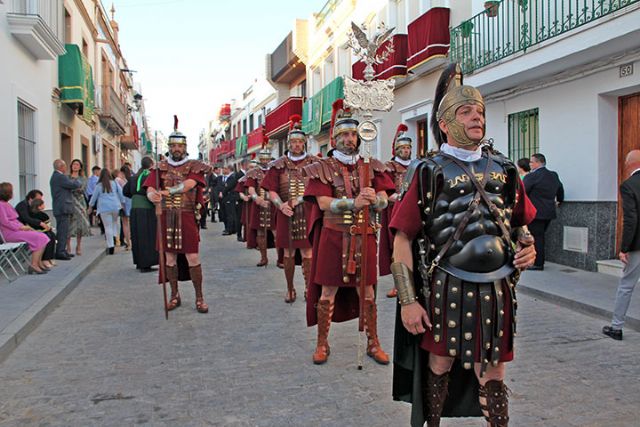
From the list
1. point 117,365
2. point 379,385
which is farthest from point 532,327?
point 117,365

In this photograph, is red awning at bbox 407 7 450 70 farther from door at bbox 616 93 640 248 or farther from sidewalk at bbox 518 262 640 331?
sidewalk at bbox 518 262 640 331

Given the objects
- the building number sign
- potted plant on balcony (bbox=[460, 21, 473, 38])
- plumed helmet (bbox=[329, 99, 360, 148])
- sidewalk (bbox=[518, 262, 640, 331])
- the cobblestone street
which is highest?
potted plant on balcony (bbox=[460, 21, 473, 38])

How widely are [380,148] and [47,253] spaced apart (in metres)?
10.1

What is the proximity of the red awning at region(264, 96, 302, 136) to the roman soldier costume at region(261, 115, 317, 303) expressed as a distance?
60.2 ft

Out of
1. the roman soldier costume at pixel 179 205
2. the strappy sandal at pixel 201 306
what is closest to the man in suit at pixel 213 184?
the roman soldier costume at pixel 179 205

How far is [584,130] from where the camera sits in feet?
29.5

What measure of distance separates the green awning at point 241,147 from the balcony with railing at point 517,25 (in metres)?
30.8

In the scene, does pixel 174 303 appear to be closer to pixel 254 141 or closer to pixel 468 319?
pixel 468 319

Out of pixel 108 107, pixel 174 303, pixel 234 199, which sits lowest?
pixel 174 303

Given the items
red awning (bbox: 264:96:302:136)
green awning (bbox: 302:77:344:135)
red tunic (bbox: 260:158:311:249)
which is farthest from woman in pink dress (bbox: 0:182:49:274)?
red awning (bbox: 264:96:302:136)

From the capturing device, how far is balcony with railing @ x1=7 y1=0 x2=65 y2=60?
10.2 metres

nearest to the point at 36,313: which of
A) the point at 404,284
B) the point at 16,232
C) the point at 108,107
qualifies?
the point at 16,232

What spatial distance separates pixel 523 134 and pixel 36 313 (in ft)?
28.8

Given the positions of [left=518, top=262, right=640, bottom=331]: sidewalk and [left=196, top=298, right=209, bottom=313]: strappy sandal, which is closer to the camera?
[left=518, top=262, right=640, bottom=331]: sidewalk
